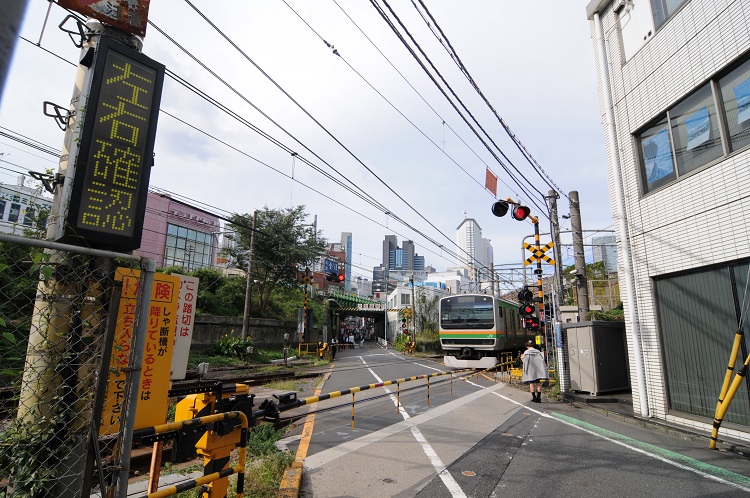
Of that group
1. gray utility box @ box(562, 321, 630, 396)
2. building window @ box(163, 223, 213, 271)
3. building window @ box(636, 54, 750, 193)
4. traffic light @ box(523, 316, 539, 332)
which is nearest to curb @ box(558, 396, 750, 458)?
gray utility box @ box(562, 321, 630, 396)

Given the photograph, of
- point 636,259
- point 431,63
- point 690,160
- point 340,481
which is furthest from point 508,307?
point 340,481

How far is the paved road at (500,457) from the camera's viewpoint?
453cm

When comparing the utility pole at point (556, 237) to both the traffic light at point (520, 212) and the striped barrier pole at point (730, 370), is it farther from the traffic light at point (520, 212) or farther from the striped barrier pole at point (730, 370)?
the striped barrier pole at point (730, 370)

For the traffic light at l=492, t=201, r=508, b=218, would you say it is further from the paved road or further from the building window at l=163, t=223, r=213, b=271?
the building window at l=163, t=223, r=213, b=271

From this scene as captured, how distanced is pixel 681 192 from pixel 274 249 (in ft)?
78.9

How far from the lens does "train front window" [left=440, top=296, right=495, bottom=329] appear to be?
1802 cm

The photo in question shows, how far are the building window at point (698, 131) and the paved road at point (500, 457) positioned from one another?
4984mm

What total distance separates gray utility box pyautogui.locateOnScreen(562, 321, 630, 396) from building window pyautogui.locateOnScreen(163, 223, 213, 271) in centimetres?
3009

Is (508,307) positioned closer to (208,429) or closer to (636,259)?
(636,259)

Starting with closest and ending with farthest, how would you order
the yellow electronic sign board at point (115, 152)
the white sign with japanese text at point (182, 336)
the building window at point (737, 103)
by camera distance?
1. the yellow electronic sign board at point (115, 152)
2. the white sign with japanese text at point (182, 336)
3. the building window at point (737, 103)

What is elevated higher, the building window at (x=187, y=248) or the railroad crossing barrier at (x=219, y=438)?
the building window at (x=187, y=248)

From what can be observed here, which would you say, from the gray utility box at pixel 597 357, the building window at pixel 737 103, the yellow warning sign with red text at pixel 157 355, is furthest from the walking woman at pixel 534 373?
the yellow warning sign with red text at pixel 157 355

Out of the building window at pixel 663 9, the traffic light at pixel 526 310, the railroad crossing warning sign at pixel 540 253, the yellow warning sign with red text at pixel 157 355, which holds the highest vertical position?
the building window at pixel 663 9

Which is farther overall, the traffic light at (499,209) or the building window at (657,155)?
the traffic light at (499,209)
